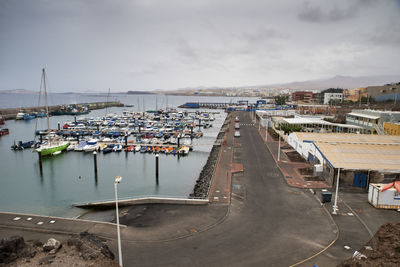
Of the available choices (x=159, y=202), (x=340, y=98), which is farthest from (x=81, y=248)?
(x=340, y=98)

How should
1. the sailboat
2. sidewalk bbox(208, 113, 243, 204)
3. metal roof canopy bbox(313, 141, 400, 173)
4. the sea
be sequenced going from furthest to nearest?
the sailboat < the sea < metal roof canopy bbox(313, 141, 400, 173) < sidewalk bbox(208, 113, 243, 204)

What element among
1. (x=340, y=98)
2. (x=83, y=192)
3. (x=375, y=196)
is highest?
(x=340, y=98)

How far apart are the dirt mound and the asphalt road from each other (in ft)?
9.57

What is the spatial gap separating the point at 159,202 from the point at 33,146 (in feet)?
137

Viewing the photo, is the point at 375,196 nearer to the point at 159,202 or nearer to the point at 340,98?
the point at 159,202

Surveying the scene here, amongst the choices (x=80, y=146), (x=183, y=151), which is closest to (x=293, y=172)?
Result: (x=183, y=151)

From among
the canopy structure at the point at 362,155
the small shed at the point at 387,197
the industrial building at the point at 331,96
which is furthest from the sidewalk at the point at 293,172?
the industrial building at the point at 331,96

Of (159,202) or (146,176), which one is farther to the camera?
(146,176)

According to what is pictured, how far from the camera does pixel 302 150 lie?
33844mm

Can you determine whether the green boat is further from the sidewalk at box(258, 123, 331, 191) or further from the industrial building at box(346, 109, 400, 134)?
the industrial building at box(346, 109, 400, 134)

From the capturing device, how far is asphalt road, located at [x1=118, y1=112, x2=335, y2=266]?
41.5 ft

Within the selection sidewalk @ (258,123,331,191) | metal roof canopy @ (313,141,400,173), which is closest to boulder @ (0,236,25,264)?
sidewalk @ (258,123,331,191)

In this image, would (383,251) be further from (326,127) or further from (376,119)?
(376,119)

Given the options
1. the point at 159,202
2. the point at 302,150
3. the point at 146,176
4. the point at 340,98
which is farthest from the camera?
the point at 340,98
